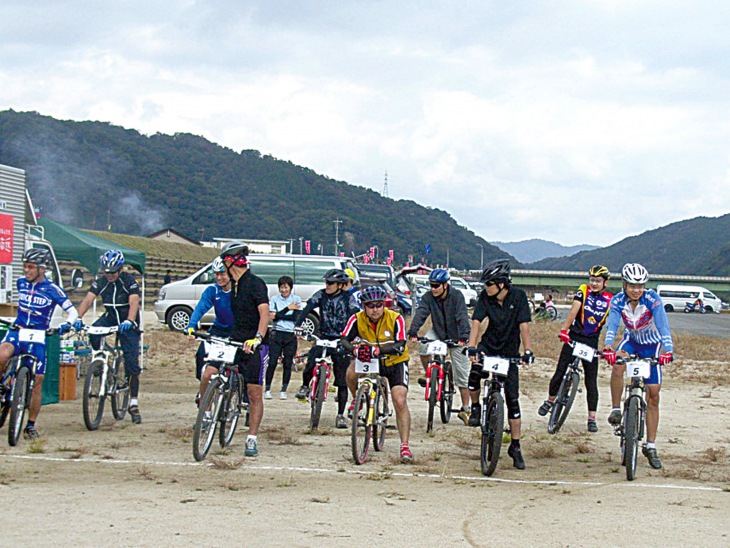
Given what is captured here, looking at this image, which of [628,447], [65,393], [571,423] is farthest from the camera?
[65,393]

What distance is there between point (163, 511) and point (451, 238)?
17813 cm

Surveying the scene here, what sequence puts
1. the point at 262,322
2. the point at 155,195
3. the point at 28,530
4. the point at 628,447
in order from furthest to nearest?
1. the point at 155,195
2. the point at 262,322
3. the point at 628,447
4. the point at 28,530

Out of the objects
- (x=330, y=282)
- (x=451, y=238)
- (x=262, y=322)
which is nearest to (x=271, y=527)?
(x=262, y=322)

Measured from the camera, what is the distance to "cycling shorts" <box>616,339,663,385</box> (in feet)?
27.0

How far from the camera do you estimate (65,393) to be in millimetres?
12258

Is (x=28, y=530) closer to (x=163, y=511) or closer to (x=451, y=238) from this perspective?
(x=163, y=511)

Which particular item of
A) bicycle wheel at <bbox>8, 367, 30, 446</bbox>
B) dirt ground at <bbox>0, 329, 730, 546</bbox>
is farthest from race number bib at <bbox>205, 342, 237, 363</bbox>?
bicycle wheel at <bbox>8, 367, 30, 446</bbox>

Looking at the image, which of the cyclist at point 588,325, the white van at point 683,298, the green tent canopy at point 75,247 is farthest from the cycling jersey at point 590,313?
the white van at point 683,298

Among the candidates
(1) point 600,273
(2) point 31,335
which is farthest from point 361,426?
(1) point 600,273

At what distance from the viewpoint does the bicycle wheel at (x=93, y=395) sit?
9.63m

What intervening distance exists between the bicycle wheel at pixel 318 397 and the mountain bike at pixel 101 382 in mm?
2200

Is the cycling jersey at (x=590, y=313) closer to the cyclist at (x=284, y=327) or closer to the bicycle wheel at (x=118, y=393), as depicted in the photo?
the cyclist at (x=284, y=327)

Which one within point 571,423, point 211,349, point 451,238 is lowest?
point 571,423

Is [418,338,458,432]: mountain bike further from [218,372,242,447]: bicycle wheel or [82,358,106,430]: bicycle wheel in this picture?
[82,358,106,430]: bicycle wheel
